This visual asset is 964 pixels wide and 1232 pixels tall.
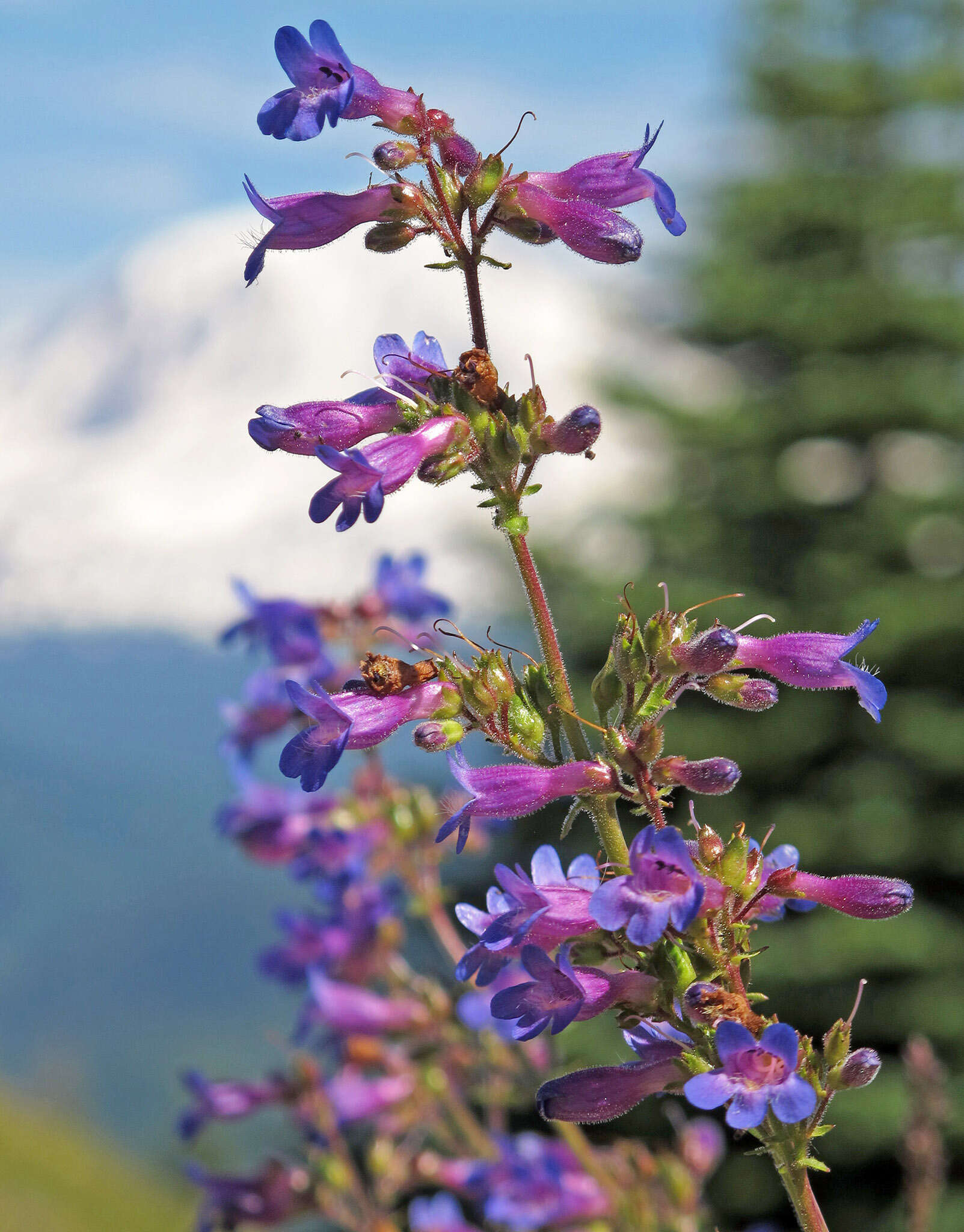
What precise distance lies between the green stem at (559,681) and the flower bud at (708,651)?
0.16m

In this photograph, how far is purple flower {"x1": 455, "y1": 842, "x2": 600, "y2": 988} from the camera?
4.47 ft

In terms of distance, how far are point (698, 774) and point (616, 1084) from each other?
422 millimetres

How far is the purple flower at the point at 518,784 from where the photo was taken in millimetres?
1459

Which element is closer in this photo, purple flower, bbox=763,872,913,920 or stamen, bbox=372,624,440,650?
purple flower, bbox=763,872,913,920

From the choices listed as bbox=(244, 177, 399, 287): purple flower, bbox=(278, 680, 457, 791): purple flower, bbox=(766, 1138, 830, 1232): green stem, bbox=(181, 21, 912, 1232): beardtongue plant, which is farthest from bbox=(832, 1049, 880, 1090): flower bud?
bbox=(244, 177, 399, 287): purple flower

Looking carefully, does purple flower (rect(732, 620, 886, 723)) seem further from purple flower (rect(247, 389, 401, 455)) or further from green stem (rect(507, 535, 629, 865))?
purple flower (rect(247, 389, 401, 455))

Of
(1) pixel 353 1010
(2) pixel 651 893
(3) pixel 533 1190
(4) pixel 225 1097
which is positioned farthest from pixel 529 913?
(4) pixel 225 1097

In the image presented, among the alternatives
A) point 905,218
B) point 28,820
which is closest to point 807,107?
point 905,218

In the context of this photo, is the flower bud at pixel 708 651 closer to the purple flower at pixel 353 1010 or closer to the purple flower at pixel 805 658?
A: the purple flower at pixel 805 658

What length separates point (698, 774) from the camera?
148cm

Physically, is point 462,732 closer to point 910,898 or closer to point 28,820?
point 910,898

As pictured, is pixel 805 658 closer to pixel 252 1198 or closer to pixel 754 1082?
pixel 754 1082

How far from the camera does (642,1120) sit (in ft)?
46.3

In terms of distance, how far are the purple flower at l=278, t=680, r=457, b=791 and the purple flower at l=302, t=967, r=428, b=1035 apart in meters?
2.56
